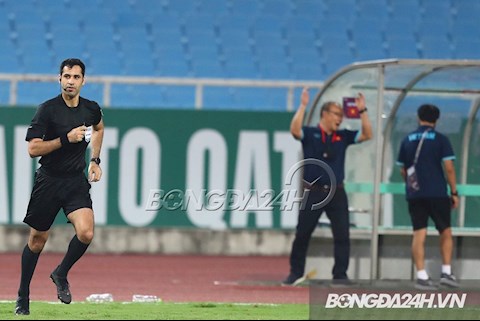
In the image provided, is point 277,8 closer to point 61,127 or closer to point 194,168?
point 194,168

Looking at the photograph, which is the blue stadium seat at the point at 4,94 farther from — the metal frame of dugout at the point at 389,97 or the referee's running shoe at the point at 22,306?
the referee's running shoe at the point at 22,306

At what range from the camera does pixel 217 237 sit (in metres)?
18.5

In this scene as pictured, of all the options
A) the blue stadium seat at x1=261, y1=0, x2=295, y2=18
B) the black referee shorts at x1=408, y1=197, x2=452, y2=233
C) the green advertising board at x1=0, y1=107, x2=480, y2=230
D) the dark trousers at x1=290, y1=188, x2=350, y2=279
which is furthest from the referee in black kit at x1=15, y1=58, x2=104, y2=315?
the blue stadium seat at x1=261, y1=0, x2=295, y2=18

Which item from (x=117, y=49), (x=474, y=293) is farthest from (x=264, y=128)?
(x=474, y=293)

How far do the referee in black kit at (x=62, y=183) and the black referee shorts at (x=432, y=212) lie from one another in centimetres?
485

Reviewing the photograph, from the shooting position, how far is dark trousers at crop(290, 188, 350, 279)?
14055 millimetres

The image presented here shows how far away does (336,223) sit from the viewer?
14.1 metres

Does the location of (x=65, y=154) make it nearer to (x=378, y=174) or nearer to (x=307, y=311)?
(x=307, y=311)

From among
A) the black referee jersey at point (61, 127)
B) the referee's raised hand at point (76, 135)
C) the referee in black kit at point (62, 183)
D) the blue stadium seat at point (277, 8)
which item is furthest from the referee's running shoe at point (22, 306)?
the blue stadium seat at point (277, 8)

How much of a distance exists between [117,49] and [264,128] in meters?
3.32

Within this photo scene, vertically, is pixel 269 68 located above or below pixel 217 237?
above

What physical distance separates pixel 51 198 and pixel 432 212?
208 inches

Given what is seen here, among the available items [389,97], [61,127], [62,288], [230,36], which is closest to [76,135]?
[61,127]

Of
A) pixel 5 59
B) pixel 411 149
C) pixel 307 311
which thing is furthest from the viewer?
pixel 5 59
